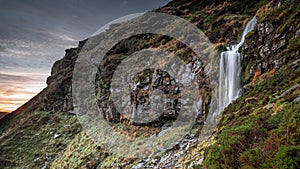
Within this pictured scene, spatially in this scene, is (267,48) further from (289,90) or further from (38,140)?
(38,140)

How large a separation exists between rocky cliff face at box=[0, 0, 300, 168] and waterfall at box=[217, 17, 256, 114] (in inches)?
24.7

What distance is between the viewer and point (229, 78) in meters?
15.8

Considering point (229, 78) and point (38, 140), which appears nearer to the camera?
point (229, 78)

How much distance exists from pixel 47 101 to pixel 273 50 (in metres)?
44.7

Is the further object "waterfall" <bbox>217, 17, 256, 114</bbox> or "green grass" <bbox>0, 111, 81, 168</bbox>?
"green grass" <bbox>0, 111, 81, 168</bbox>

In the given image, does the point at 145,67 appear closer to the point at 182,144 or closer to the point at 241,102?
the point at 182,144

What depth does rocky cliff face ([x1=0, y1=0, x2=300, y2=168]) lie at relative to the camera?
6152mm

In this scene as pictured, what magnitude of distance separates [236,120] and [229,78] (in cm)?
672

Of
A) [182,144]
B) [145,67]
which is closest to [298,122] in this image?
[182,144]

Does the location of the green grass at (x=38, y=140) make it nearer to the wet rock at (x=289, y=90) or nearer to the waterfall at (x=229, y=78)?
the waterfall at (x=229, y=78)

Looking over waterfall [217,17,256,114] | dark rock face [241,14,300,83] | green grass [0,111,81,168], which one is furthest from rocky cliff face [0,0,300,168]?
waterfall [217,17,256,114]

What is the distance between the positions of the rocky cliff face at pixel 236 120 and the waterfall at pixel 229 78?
0.63 meters

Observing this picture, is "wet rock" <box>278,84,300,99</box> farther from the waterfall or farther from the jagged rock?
the jagged rock

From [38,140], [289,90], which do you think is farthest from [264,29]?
[38,140]
